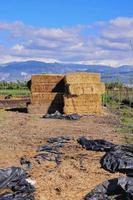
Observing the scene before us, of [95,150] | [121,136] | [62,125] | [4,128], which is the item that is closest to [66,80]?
[62,125]

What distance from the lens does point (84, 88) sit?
763 inches

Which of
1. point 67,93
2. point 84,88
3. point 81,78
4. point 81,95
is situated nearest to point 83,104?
point 81,95

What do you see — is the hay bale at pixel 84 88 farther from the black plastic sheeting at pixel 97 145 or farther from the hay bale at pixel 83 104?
the black plastic sheeting at pixel 97 145

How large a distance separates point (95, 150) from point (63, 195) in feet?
8.71

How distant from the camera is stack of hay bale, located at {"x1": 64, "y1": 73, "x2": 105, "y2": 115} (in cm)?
1912

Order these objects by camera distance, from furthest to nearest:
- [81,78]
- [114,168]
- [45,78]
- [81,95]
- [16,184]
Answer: [45,78] → [81,78] → [81,95] → [114,168] → [16,184]

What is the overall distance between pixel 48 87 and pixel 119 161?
1249 cm

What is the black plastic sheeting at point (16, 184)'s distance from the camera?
668cm

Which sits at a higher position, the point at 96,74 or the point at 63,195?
the point at 96,74

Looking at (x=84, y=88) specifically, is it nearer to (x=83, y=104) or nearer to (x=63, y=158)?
(x=83, y=104)

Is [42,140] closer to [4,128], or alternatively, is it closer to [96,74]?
[4,128]

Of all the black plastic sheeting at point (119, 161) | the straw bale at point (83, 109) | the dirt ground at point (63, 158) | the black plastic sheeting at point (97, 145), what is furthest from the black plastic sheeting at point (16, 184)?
the straw bale at point (83, 109)

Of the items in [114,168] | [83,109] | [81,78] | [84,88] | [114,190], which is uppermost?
[81,78]

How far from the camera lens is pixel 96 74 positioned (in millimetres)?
20484
